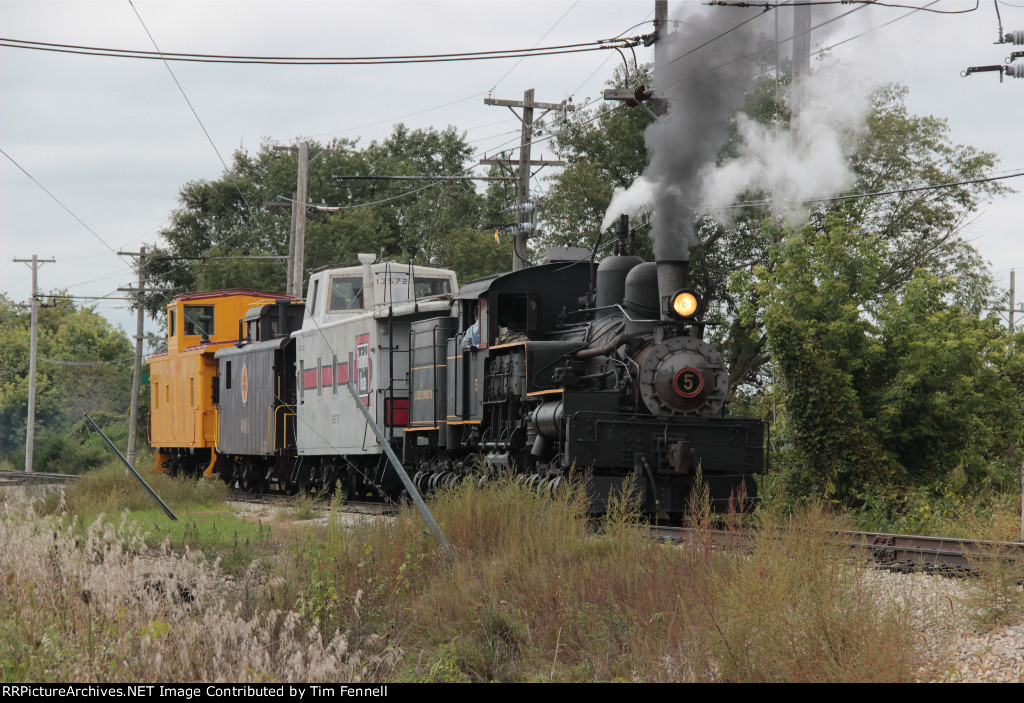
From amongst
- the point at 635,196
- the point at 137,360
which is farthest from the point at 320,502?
the point at 137,360

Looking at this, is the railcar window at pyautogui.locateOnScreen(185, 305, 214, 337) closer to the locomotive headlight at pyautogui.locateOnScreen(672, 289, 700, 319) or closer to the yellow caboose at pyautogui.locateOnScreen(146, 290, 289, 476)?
the yellow caboose at pyautogui.locateOnScreen(146, 290, 289, 476)

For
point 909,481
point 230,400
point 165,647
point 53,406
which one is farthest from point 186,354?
point 53,406

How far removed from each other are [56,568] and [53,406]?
71109 millimetres

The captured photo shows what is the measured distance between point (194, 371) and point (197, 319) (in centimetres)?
190

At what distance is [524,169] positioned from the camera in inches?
957

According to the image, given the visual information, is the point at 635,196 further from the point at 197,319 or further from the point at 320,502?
the point at 197,319

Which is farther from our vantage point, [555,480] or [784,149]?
[784,149]

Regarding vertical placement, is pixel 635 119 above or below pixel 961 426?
above

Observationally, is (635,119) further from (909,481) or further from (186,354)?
(909,481)

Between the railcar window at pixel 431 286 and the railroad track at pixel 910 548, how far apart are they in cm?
984

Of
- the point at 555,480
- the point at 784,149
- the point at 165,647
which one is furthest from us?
the point at 784,149

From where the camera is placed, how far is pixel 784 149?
16219 millimetres

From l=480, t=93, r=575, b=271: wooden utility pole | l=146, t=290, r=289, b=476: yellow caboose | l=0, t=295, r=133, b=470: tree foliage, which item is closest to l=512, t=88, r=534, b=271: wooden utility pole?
l=480, t=93, r=575, b=271: wooden utility pole

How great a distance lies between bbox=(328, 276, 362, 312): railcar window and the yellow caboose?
5897 millimetres
